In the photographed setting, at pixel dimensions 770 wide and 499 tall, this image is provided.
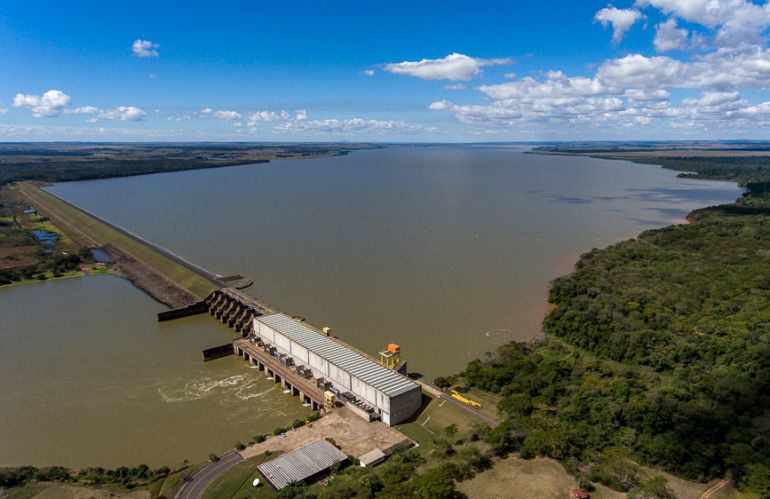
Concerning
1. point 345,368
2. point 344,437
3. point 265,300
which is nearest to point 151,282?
point 265,300

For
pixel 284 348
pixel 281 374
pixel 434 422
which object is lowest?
pixel 281 374

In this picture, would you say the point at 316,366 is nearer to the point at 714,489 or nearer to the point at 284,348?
the point at 284,348

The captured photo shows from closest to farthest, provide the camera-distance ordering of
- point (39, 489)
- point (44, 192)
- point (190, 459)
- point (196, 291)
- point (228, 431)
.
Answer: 1. point (39, 489)
2. point (190, 459)
3. point (228, 431)
4. point (196, 291)
5. point (44, 192)

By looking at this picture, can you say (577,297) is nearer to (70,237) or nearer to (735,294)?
(735,294)

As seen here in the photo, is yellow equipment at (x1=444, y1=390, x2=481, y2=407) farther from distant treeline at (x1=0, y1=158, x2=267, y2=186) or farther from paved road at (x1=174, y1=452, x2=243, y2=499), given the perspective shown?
distant treeline at (x1=0, y1=158, x2=267, y2=186)

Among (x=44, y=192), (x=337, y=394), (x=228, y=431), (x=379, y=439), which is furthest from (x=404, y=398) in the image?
(x=44, y=192)

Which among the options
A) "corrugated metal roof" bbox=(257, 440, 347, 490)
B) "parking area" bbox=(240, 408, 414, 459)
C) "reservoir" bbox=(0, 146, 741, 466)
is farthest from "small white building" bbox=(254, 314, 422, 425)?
"corrugated metal roof" bbox=(257, 440, 347, 490)

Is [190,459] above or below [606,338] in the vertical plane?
below
